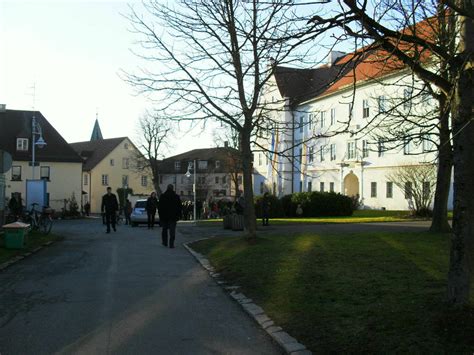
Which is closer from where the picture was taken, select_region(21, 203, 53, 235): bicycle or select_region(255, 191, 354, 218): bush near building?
select_region(21, 203, 53, 235): bicycle

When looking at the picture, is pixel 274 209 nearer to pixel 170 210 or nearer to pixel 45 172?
pixel 170 210

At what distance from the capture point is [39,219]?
70.2 feet

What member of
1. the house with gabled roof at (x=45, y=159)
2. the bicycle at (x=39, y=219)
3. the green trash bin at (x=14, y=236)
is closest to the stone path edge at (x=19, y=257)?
the green trash bin at (x=14, y=236)

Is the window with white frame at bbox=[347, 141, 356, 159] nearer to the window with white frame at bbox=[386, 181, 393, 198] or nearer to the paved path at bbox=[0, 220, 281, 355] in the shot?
the window with white frame at bbox=[386, 181, 393, 198]

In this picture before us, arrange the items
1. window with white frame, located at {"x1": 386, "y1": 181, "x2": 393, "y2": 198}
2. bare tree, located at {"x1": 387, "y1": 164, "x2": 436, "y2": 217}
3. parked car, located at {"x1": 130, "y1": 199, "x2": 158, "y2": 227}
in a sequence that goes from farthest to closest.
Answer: window with white frame, located at {"x1": 386, "y1": 181, "x2": 393, "y2": 198}
parked car, located at {"x1": 130, "y1": 199, "x2": 158, "y2": 227}
bare tree, located at {"x1": 387, "y1": 164, "x2": 436, "y2": 217}

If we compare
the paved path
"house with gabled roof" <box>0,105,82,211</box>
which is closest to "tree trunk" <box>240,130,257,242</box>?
the paved path

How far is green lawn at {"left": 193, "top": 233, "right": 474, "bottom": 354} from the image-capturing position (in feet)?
17.3

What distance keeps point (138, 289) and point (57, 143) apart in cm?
5762

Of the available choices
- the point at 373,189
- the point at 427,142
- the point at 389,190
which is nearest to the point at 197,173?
the point at 373,189

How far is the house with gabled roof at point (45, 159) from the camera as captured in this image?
60281 mm

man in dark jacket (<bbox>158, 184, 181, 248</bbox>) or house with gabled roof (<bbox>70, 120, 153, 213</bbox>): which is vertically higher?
house with gabled roof (<bbox>70, 120, 153, 213</bbox>)

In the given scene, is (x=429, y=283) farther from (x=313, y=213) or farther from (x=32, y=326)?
(x=313, y=213)

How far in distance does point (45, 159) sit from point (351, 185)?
33.9 meters

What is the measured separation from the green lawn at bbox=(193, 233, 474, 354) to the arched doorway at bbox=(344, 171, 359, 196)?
41.9 metres
